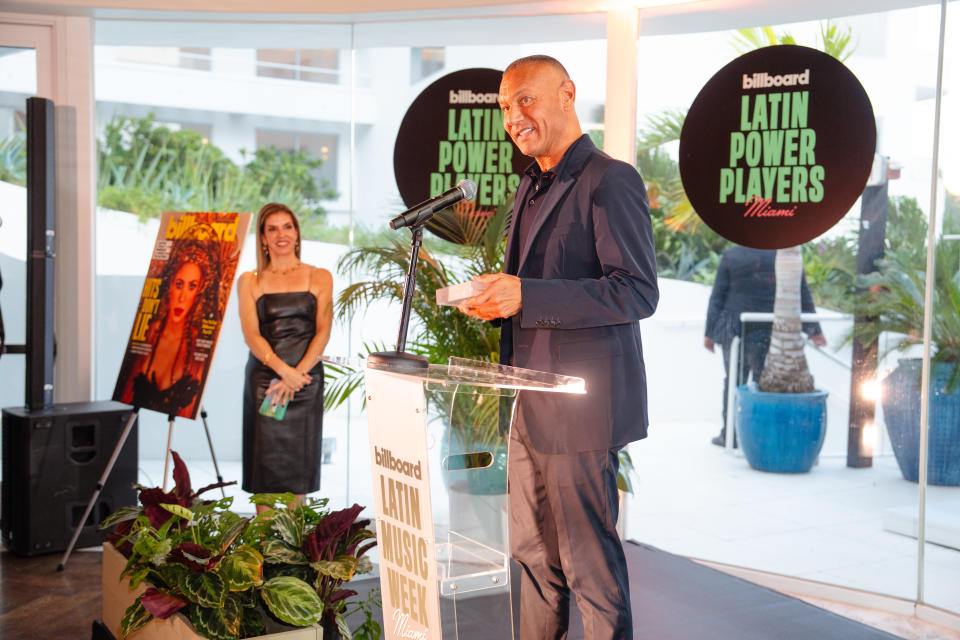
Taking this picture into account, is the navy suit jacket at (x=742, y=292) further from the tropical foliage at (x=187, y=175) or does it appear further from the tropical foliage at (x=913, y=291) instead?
the tropical foliage at (x=187, y=175)

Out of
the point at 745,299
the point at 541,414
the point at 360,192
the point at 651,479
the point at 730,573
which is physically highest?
the point at 360,192

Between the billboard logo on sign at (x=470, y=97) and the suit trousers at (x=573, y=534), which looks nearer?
the suit trousers at (x=573, y=534)

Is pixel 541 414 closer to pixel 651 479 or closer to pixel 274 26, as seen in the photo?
pixel 651 479

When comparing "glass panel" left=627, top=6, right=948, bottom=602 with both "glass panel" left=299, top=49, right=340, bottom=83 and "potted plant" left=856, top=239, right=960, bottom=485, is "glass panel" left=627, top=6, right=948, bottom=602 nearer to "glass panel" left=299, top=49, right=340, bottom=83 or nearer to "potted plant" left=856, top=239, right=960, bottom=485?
"potted plant" left=856, top=239, right=960, bottom=485

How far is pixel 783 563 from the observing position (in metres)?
4.15

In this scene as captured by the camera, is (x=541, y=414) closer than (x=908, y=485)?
Yes

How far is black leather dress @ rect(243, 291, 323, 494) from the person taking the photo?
163 inches

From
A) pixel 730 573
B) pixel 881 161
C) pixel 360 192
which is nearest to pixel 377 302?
pixel 360 192

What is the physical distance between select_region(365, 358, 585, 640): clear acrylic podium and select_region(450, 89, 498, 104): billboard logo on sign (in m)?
3.15

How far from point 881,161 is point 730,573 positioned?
203cm

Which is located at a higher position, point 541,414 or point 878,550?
point 541,414

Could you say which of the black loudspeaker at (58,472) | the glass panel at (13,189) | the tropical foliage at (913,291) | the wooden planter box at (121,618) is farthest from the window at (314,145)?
the tropical foliage at (913,291)

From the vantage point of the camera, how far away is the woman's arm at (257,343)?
409 centimetres

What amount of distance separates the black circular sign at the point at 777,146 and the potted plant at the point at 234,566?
2.55m
